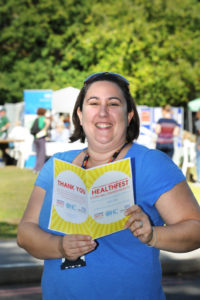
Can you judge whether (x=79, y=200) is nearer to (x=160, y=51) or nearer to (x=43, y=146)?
(x=43, y=146)

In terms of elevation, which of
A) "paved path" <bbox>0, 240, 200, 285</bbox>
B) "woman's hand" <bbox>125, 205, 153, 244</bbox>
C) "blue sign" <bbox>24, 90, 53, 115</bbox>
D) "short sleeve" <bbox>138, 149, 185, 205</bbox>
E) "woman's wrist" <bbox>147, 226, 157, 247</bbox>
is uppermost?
"short sleeve" <bbox>138, 149, 185, 205</bbox>

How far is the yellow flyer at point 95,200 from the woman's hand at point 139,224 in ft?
0.09

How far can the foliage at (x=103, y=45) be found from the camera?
2959cm

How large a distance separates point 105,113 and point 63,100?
47.8 feet

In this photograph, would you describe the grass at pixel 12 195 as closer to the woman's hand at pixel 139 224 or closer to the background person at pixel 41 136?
the background person at pixel 41 136

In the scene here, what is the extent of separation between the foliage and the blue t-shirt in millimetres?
26126

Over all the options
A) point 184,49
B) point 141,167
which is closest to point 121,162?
point 141,167

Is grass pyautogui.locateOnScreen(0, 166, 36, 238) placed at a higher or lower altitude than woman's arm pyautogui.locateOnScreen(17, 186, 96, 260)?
lower

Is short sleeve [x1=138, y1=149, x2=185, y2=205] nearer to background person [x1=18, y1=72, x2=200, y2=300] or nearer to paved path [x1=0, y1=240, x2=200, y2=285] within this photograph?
background person [x1=18, y1=72, x2=200, y2=300]

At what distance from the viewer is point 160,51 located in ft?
100

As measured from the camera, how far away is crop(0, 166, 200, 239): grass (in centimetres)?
855

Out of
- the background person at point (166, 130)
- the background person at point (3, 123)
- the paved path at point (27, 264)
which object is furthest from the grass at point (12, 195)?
the background person at point (166, 130)

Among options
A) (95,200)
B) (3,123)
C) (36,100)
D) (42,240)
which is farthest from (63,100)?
(95,200)

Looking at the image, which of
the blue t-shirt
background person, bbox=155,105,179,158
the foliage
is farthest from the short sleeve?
the foliage
